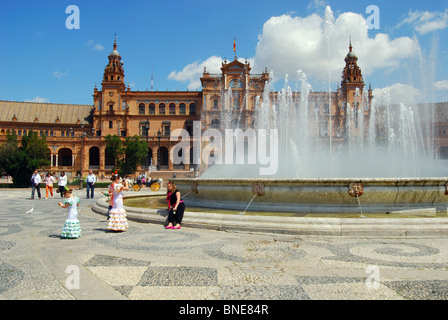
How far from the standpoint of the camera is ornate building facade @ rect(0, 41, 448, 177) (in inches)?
2309

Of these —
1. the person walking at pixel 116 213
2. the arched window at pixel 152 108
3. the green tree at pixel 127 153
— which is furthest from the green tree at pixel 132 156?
the person walking at pixel 116 213

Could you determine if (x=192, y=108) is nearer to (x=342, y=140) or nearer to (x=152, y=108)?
(x=152, y=108)

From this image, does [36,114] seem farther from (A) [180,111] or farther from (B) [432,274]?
(B) [432,274]

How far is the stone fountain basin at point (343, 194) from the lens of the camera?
27.1 feet

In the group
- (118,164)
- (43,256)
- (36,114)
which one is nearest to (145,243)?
(43,256)

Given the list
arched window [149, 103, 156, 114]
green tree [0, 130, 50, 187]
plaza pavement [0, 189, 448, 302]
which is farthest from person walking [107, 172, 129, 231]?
arched window [149, 103, 156, 114]

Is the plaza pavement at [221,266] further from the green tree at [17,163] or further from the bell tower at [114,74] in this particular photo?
the bell tower at [114,74]

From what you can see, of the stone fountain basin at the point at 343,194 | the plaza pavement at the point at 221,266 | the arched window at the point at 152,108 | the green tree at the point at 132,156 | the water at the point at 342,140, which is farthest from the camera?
the arched window at the point at 152,108

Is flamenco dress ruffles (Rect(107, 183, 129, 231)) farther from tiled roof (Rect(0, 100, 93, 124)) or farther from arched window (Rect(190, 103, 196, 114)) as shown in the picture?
tiled roof (Rect(0, 100, 93, 124))

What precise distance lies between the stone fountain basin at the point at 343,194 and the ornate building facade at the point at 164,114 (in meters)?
48.4

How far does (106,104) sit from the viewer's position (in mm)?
62281

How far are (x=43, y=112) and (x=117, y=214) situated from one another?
70.9m

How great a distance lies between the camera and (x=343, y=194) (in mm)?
8406
